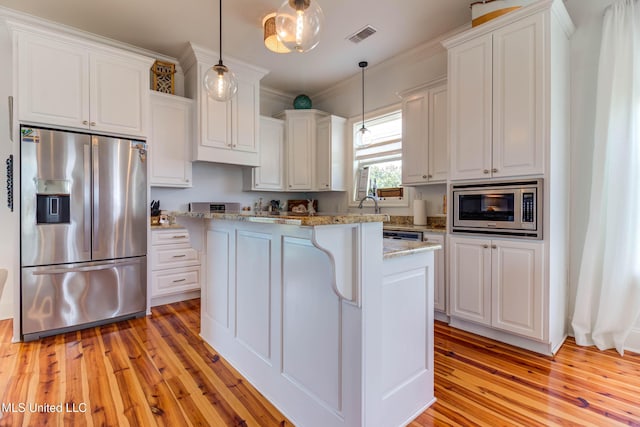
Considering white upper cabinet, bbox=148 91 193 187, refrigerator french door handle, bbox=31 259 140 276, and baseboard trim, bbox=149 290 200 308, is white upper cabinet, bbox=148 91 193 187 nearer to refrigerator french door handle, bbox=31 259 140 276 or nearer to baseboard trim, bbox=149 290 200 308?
refrigerator french door handle, bbox=31 259 140 276

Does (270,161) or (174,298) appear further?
(270,161)

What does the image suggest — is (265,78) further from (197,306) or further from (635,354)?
(635,354)

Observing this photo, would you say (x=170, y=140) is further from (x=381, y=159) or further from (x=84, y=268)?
(x=381, y=159)

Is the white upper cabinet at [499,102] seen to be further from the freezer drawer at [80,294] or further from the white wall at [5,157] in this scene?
the white wall at [5,157]

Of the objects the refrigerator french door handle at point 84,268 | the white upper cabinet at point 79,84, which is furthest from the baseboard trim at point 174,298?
the white upper cabinet at point 79,84

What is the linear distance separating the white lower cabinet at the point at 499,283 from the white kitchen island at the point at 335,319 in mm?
1091

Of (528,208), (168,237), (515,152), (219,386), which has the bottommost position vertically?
(219,386)

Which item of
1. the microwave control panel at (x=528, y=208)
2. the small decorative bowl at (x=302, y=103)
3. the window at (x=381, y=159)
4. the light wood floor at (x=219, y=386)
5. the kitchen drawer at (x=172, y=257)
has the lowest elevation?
the light wood floor at (x=219, y=386)

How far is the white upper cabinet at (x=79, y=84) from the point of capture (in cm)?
253

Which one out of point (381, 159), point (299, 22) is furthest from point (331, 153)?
point (299, 22)

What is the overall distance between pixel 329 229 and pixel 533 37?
2326 millimetres

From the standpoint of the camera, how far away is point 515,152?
2352 millimetres

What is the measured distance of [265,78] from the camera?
173 inches

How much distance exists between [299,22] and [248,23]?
6.31 feet
